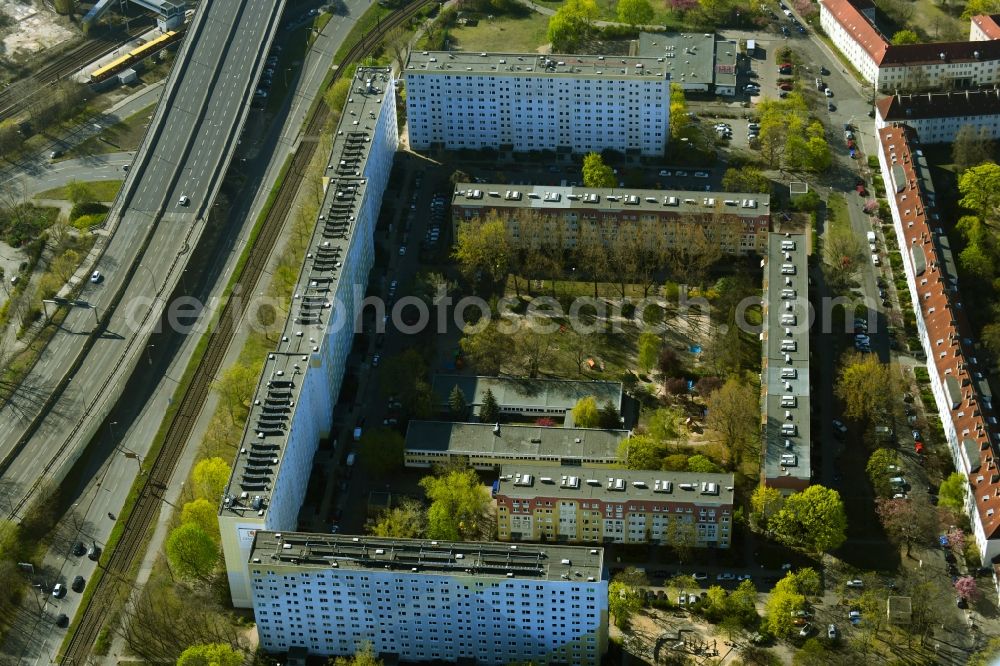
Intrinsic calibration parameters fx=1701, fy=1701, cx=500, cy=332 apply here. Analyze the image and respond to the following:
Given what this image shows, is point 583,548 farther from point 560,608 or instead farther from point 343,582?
point 343,582

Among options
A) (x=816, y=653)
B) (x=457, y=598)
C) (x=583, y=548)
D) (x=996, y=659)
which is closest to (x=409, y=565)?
(x=457, y=598)

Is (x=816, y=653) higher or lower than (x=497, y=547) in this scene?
lower

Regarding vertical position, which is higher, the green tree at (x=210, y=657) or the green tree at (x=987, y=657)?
the green tree at (x=210, y=657)

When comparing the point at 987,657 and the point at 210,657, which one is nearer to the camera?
the point at 987,657

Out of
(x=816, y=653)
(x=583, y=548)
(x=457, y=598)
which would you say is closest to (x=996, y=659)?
(x=816, y=653)

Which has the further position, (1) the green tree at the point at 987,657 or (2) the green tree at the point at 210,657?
(2) the green tree at the point at 210,657

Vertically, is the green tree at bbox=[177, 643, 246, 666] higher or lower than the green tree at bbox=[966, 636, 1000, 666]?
higher

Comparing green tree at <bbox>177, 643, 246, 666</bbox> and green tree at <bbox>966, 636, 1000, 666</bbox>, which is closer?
green tree at <bbox>966, 636, 1000, 666</bbox>

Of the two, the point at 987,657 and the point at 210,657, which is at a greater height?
the point at 210,657

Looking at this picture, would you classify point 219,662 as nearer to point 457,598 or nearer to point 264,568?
point 264,568
